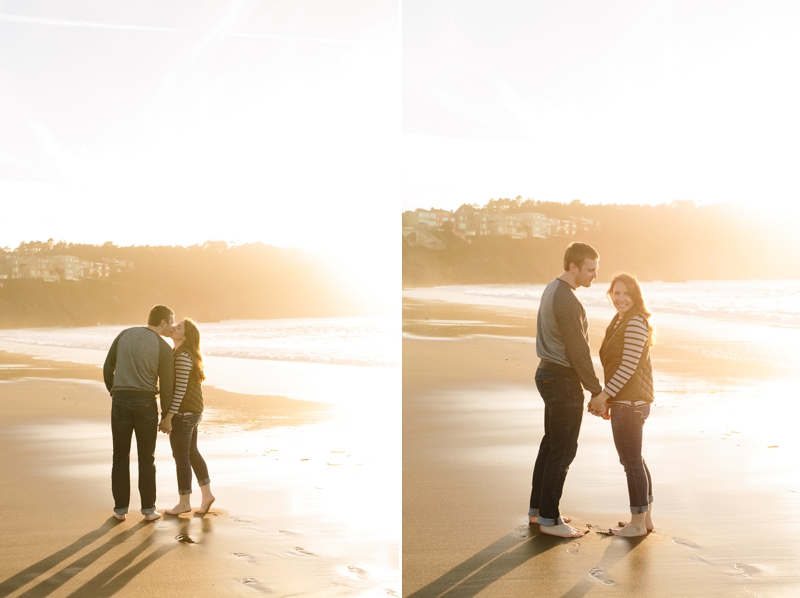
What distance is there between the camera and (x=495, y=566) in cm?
356

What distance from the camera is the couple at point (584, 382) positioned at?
3936mm

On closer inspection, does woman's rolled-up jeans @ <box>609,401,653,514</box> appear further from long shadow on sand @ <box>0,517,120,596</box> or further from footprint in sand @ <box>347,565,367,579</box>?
long shadow on sand @ <box>0,517,120,596</box>

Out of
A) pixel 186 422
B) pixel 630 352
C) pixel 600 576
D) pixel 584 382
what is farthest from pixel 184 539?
pixel 630 352

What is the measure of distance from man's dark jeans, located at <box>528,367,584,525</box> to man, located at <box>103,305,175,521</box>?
2348 mm

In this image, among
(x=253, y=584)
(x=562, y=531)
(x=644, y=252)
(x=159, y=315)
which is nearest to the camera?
(x=253, y=584)

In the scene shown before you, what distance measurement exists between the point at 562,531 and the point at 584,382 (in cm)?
78

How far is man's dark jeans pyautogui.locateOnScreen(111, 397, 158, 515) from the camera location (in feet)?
15.1

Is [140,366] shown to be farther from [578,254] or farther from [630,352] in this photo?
[630,352]

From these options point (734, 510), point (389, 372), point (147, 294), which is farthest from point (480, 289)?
point (734, 510)

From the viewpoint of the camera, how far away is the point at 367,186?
151 feet

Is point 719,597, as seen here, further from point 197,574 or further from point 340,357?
point 340,357

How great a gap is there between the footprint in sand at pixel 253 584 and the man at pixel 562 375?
4.86 ft

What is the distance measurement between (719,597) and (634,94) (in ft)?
178

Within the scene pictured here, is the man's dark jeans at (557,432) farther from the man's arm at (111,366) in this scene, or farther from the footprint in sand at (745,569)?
the man's arm at (111,366)
